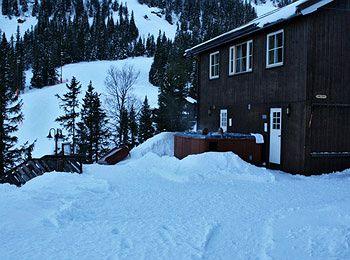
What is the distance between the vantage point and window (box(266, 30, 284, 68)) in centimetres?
1392

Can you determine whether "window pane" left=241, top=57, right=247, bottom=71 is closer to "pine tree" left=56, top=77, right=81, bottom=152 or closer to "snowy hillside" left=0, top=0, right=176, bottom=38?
"pine tree" left=56, top=77, right=81, bottom=152

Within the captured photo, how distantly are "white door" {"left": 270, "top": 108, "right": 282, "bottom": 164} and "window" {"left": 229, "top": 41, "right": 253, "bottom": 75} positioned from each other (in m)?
2.56

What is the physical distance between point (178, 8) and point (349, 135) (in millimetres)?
164126

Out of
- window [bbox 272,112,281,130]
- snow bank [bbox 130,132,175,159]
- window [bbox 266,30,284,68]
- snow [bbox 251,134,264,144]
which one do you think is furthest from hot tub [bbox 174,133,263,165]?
snow bank [bbox 130,132,175,159]

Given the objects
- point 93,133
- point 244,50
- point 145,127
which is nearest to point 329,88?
point 244,50

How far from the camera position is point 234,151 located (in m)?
14.1

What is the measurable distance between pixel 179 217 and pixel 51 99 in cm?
6348

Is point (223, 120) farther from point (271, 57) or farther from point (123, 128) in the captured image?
point (123, 128)

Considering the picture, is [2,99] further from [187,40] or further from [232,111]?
[187,40]

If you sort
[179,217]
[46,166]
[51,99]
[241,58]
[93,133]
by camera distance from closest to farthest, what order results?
[179,217] < [46,166] < [241,58] < [93,133] < [51,99]

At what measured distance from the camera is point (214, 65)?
18672mm

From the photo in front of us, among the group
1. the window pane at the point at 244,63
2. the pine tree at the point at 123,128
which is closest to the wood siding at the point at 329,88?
the window pane at the point at 244,63

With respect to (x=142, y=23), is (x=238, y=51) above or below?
below

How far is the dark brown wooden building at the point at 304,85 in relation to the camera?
12508 mm
